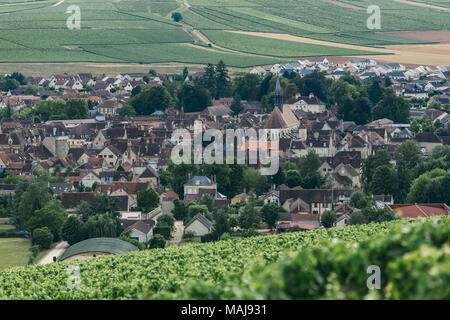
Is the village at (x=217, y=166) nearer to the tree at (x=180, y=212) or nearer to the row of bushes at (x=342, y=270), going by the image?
the tree at (x=180, y=212)

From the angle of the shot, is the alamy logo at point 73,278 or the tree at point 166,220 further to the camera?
the tree at point 166,220

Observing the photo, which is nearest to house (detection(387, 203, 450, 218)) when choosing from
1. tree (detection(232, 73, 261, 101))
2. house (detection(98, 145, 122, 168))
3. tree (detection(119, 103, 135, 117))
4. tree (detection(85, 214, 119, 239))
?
tree (detection(85, 214, 119, 239))

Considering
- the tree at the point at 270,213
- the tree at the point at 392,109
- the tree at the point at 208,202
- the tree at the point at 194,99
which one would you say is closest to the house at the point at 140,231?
the tree at the point at 208,202

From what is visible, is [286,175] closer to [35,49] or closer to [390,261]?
[390,261]

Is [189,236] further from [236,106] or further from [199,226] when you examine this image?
[236,106]

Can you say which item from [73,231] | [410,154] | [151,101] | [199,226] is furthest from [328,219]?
[151,101]

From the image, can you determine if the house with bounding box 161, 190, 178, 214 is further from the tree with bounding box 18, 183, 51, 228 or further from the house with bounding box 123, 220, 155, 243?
the tree with bounding box 18, 183, 51, 228

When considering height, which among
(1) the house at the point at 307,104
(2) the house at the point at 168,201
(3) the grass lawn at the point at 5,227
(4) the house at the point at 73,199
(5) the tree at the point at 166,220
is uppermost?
(5) the tree at the point at 166,220
